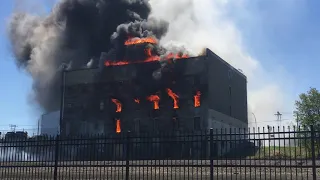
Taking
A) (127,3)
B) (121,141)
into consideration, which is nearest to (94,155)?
(121,141)

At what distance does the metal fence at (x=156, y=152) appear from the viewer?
9.05 m

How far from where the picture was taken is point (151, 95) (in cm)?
5275

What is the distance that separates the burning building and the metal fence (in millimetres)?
36685

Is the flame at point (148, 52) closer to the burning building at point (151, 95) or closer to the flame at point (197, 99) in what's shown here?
the burning building at point (151, 95)

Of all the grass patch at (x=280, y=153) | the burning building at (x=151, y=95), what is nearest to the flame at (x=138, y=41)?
the burning building at (x=151, y=95)

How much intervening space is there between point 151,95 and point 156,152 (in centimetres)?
4195

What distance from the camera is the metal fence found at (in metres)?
9.05

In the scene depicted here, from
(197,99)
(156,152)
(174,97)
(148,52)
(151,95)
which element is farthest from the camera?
(148,52)

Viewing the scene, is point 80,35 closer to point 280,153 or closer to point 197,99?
point 197,99

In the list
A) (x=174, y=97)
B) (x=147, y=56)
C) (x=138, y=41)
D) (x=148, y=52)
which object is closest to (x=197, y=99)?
(x=174, y=97)

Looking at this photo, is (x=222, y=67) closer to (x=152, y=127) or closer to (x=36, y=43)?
(x=152, y=127)

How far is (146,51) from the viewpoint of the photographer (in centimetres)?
5756

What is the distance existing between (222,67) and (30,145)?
143 ft

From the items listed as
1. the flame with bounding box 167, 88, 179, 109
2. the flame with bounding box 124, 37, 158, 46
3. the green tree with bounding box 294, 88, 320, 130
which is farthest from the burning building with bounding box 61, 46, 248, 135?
the green tree with bounding box 294, 88, 320, 130
